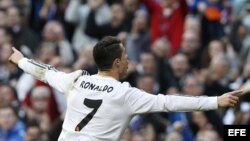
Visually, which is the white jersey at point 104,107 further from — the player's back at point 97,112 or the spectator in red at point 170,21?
the spectator in red at point 170,21

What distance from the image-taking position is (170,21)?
1770cm

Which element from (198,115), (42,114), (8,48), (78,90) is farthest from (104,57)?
(8,48)

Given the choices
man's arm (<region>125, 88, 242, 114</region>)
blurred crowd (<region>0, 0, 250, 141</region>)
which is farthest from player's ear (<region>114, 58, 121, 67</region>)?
blurred crowd (<region>0, 0, 250, 141</region>)

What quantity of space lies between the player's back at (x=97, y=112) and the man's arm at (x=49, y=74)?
17cm

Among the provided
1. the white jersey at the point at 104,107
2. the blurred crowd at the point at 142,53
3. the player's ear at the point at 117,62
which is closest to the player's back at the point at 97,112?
the white jersey at the point at 104,107

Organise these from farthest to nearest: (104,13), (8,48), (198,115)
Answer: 1. (104,13)
2. (8,48)
3. (198,115)

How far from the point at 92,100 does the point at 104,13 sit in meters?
9.11

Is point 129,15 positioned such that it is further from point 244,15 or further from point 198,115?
point 198,115

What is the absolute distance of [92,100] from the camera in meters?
9.33

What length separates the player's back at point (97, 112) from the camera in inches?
365

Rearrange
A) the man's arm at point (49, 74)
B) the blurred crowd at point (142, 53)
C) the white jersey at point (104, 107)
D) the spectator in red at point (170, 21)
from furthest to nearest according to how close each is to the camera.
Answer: the spectator in red at point (170, 21)
the blurred crowd at point (142, 53)
the man's arm at point (49, 74)
the white jersey at point (104, 107)

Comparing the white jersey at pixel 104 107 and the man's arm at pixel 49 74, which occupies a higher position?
the man's arm at pixel 49 74

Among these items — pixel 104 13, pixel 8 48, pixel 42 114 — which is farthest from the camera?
pixel 104 13

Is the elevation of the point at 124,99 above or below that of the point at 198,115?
below
